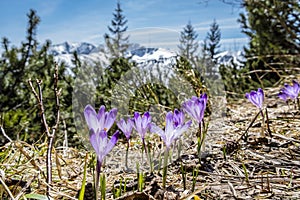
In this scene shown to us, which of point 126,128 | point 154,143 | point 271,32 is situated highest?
point 271,32

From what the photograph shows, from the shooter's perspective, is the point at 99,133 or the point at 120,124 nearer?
the point at 99,133

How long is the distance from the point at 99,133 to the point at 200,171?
476 mm

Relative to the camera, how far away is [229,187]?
1021 mm

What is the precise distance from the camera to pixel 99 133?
0.71 metres

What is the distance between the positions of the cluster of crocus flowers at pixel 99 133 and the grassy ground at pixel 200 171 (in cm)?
19

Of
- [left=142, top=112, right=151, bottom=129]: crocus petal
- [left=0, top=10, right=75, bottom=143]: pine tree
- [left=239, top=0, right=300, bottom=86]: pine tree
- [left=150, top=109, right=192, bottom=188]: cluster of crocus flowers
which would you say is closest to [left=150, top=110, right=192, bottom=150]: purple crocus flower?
[left=150, top=109, right=192, bottom=188]: cluster of crocus flowers

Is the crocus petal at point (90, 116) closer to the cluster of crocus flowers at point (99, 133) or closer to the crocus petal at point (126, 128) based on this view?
the cluster of crocus flowers at point (99, 133)

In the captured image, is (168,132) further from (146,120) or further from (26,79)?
(26,79)

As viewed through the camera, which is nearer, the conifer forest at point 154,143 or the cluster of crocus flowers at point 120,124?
the cluster of crocus flowers at point 120,124

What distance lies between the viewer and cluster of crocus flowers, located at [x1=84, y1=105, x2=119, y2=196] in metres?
0.70

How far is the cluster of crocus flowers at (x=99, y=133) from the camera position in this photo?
0.70 metres

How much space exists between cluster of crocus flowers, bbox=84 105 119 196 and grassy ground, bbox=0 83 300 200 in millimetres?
192

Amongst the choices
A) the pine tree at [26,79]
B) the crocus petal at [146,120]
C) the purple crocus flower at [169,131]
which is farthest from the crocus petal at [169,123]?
the pine tree at [26,79]

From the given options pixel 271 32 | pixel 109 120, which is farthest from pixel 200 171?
pixel 271 32
